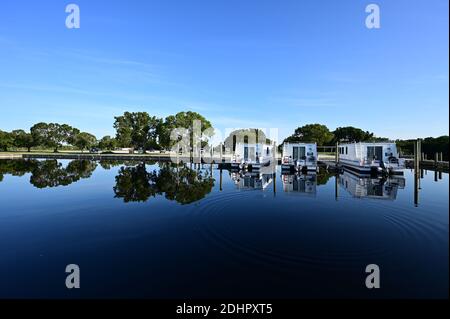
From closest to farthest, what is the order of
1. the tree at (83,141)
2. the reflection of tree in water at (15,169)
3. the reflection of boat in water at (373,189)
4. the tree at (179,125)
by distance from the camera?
the reflection of boat in water at (373,189) < the reflection of tree in water at (15,169) < the tree at (179,125) < the tree at (83,141)

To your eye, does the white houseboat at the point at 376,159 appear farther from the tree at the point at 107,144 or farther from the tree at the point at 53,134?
the tree at the point at 53,134

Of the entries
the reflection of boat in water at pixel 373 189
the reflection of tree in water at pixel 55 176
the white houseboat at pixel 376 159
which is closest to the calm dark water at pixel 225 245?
the reflection of boat in water at pixel 373 189

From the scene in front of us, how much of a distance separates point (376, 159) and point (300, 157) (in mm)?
7374

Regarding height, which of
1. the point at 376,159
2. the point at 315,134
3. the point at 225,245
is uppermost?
the point at 315,134

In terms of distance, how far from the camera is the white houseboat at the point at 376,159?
85.9ft

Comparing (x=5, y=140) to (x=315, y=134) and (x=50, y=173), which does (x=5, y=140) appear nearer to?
(x=50, y=173)

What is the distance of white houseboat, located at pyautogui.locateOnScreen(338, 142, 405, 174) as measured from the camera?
1031 inches

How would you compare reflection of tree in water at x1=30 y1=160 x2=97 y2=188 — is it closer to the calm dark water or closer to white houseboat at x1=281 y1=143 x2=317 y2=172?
the calm dark water

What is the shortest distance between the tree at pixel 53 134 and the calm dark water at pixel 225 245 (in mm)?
84535

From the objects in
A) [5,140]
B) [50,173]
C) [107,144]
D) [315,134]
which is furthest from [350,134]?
[5,140]

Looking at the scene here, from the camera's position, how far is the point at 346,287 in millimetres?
5973

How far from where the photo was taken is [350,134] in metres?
91.2

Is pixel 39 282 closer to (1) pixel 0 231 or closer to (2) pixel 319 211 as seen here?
(1) pixel 0 231
